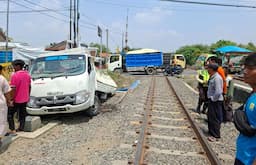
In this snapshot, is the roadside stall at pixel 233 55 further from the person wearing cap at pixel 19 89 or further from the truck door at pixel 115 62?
the person wearing cap at pixel 19 89

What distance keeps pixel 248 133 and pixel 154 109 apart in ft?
24.1

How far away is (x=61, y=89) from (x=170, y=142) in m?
3.16

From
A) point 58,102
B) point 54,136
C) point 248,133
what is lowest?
point 54,136

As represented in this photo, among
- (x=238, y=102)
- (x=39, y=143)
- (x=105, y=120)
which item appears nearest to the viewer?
(x=39, y=143)

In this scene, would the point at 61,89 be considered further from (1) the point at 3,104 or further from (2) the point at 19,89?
(1) the point at 3,104

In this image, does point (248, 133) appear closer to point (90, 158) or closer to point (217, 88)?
point (90, 158)

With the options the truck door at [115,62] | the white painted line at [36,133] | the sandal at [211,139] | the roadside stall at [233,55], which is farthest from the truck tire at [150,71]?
the sandal at [211,139]

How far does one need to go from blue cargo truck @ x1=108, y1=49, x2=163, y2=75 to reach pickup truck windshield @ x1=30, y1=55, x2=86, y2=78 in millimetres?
23334

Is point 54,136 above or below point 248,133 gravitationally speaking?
below

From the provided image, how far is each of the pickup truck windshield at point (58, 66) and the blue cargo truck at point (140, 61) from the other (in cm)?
2333

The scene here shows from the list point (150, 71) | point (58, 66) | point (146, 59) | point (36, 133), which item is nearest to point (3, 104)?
point (36, 133)

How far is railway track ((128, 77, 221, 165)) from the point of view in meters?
4.84

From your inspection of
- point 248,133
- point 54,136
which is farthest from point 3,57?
point 248,133

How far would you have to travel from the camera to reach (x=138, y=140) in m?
5.72
